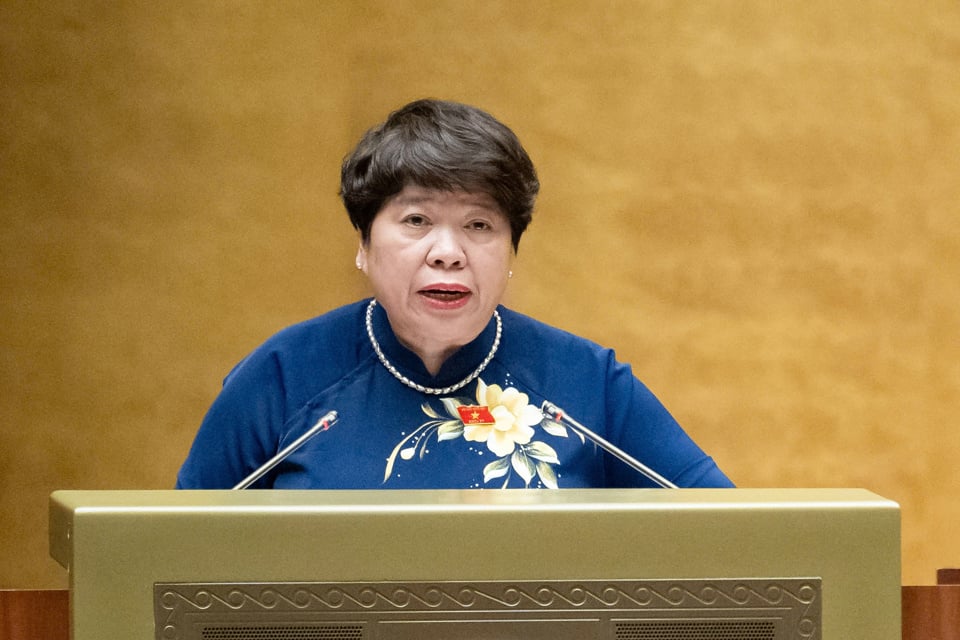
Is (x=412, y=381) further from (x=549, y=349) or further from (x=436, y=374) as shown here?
(x=549, y=349)

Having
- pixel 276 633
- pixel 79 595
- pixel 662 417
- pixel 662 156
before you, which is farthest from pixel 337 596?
pixel 662 156

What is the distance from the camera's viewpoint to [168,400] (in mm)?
2697

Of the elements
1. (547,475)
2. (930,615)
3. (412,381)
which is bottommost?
(930,615)

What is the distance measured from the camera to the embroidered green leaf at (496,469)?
4.50ft

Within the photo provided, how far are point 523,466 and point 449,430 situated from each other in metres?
0.10

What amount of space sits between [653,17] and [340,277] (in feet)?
2.99

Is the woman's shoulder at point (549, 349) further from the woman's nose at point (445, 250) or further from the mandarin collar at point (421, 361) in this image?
the woman's nose at point (445, 250)

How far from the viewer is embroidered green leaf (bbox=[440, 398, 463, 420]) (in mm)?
1437

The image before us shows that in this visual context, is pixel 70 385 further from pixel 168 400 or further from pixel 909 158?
pixel 909 158

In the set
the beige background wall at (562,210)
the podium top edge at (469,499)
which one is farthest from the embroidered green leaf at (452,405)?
the beige background wall at (562,210)

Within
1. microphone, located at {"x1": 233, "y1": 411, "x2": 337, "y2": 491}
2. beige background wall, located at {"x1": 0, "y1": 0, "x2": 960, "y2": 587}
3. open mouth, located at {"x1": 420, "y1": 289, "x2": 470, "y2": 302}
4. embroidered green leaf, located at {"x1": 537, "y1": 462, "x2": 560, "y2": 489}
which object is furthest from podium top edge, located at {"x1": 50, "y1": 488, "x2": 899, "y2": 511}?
beige background wall, located at {"x1": 0, "y1": 0, "x2": 960, "y2": 587}

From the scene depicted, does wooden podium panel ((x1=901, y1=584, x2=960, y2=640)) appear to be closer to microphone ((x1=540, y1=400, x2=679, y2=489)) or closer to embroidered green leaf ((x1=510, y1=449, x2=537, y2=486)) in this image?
microphone ((x1=540, y1=400, x2=679, y2=489))

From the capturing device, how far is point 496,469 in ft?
4.52

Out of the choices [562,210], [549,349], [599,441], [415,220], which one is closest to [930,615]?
[599,441]
